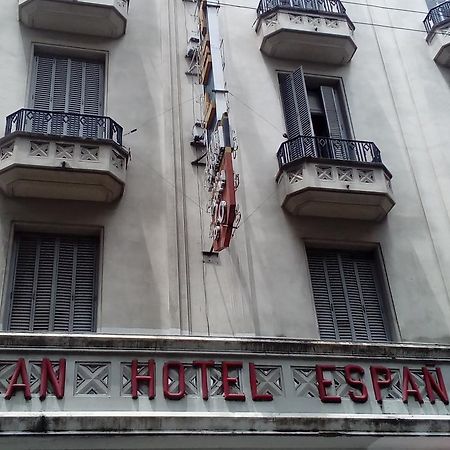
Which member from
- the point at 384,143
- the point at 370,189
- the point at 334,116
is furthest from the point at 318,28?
the point at 370,189

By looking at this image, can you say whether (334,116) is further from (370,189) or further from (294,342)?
(294,342)

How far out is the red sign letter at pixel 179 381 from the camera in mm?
9031

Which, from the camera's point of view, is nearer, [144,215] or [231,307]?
[231,307]

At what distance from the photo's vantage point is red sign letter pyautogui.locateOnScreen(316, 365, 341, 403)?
952cm

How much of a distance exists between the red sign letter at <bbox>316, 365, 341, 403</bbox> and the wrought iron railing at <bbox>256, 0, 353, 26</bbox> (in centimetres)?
905

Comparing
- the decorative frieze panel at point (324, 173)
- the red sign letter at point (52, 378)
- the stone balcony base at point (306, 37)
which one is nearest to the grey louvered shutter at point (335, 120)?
the decorative frieze panel at point (324, 173)

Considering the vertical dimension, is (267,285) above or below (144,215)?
below

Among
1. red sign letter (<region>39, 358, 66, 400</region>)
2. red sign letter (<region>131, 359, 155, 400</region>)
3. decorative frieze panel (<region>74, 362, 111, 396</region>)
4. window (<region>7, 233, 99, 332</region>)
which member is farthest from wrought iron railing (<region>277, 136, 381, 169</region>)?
red sign letter (<region>39, 358, 66, 400</region>)

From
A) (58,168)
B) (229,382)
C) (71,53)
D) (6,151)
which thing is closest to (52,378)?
(229,382)

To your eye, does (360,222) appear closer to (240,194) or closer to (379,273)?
(379,273)

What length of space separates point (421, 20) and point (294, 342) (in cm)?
1106

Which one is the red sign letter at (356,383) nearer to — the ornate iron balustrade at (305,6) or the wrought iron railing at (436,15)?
the ornate iron balustrade at (305,6)

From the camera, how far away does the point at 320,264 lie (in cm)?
1316

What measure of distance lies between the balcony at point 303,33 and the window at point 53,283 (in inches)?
257
